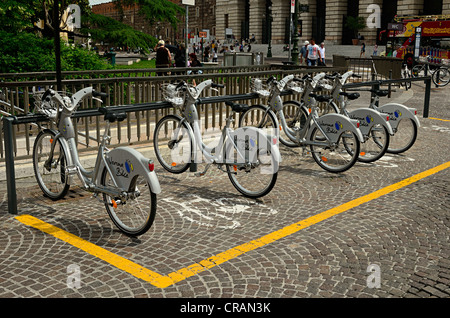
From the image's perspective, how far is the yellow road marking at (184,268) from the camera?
158 inches

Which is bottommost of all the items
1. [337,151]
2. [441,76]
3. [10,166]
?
[337,151]

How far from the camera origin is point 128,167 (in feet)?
15.2

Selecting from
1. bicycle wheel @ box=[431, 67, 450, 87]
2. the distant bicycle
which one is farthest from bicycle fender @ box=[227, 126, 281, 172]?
bicycle wheel @ box=[431, 67, 450, 87]

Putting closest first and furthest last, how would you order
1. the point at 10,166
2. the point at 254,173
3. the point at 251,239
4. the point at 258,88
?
1. the point at 251,239
2. the point at 10,166
3. the point at 254,173
4. the point at 258,88

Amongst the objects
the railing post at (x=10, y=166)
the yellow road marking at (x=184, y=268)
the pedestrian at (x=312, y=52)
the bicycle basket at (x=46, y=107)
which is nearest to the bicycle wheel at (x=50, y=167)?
the bicycle basket at (x=46, y=107)

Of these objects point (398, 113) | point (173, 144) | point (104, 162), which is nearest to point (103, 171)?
point (104, 162)

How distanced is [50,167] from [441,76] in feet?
65.1

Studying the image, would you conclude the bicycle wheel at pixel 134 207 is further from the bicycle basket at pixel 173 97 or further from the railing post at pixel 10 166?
the bicycle basket at pixel 173 97

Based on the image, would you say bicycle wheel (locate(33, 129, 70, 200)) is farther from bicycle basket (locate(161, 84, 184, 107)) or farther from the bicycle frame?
bicycle basket (locate(161, 84, 184, 107))

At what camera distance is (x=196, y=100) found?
6738mm

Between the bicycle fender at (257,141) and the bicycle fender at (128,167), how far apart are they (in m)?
1.55

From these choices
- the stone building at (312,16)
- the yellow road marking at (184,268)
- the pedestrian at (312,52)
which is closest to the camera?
the yellow road marking at (184,268)

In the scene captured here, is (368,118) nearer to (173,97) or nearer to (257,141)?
(257,141)
